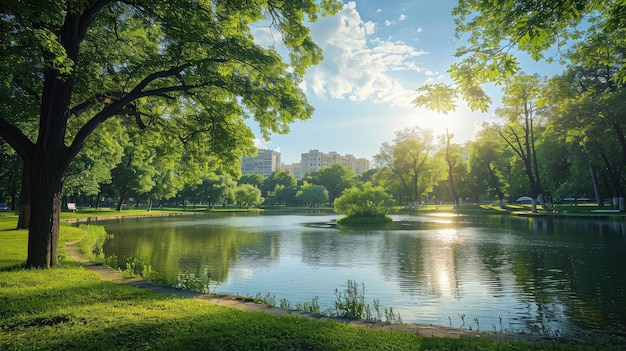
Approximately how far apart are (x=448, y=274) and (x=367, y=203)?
2790 centimetres

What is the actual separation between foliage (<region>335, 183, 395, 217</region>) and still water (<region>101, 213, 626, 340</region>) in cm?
1820

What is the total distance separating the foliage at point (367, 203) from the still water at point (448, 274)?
59.7ft

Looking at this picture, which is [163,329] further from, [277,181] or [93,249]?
[277,181]

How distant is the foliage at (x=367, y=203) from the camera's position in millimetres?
41062

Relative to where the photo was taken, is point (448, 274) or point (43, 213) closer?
point (43, 213)

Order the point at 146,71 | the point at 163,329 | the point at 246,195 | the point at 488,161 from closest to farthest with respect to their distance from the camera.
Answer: the point at 163,329
the point at 146,71
the point at 488,161
the point at 246,195

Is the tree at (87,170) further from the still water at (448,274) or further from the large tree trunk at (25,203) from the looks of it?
the still water at (448,274)

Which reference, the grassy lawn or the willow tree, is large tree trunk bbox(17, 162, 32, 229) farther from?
the grassy lawn

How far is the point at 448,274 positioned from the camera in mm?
13070

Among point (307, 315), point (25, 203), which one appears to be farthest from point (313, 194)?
point (307, 315)

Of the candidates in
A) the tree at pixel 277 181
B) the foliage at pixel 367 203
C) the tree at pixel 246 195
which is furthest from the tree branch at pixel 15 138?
the tree at pixel 277 181

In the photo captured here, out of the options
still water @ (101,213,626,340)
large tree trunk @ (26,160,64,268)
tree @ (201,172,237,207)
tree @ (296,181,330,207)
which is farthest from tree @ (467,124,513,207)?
large tree trunk @ (26,160,64,268)

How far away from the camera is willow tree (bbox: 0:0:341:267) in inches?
399

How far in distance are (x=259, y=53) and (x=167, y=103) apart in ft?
20.9
